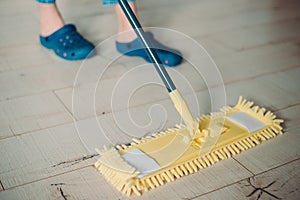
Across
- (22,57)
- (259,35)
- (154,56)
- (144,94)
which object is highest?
(259,35)

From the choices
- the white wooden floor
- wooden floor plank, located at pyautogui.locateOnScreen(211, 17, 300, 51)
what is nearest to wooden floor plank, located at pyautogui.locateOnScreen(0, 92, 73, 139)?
the white wooden floor

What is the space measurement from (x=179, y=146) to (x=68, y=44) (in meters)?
0.70

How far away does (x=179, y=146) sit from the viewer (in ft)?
3.16

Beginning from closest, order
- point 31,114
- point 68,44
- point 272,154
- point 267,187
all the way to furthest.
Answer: point 267,187 < point 272,154 < point 31,114 < point 68,44

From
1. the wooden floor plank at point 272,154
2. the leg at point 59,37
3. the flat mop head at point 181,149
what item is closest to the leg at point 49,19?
the leg at point 59,37

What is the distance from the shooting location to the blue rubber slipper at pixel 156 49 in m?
1.42

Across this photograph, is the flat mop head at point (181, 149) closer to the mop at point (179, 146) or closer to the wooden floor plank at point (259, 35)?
the mop at point (179, 146)

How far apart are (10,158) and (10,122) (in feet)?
0.56

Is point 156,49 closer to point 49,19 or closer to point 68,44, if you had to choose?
point 68,44

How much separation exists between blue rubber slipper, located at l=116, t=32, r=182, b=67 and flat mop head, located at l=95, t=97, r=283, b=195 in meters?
0.37

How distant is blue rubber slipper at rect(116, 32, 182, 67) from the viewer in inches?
55.7

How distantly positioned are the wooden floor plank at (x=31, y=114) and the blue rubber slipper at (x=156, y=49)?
34 cm

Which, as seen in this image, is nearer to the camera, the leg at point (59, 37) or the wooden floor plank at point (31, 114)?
the wooden floor plank at point (31, 114)

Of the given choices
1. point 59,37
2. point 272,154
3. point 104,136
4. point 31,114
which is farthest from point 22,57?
point 272,154
